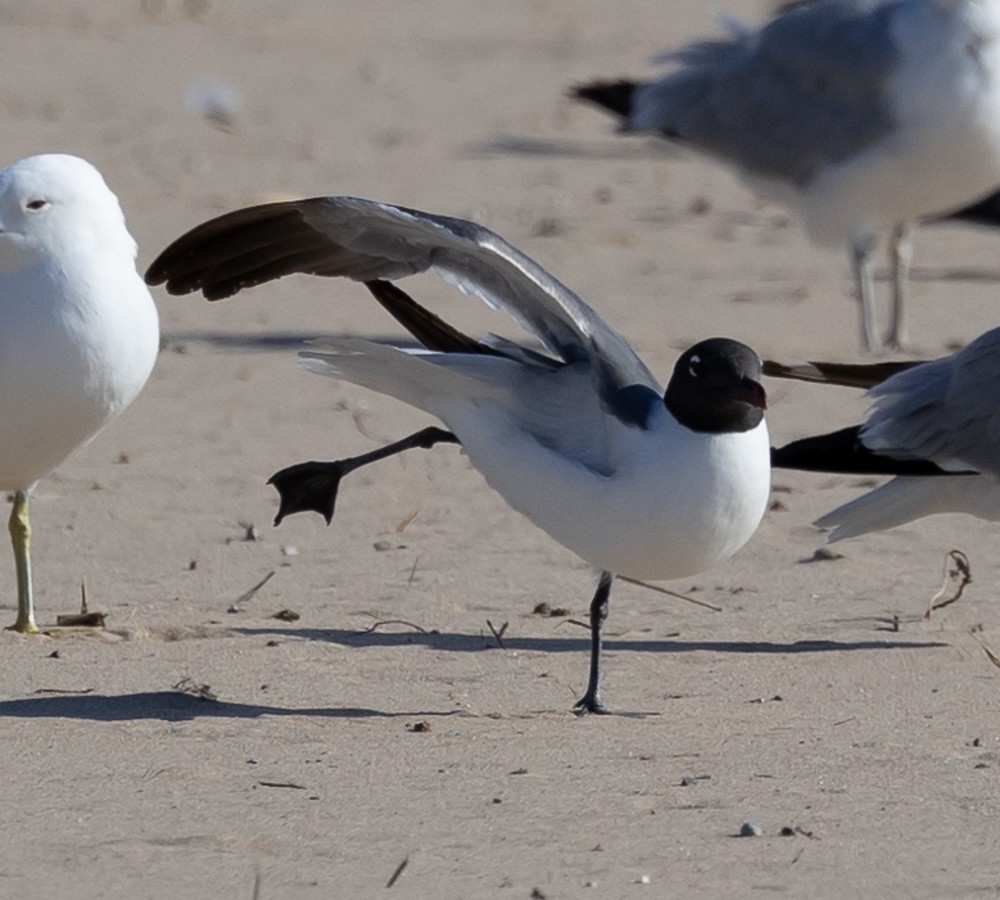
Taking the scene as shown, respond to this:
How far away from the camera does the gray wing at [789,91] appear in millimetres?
10680

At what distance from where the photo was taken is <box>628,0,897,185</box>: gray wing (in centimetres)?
1068

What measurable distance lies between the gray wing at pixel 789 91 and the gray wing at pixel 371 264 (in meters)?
5.42

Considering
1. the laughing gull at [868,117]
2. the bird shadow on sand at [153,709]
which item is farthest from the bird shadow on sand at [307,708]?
the laughing gull at [868,117]

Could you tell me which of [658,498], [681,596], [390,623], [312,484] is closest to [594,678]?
[658,498]

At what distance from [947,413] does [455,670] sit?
1.78 meters

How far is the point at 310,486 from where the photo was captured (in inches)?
235

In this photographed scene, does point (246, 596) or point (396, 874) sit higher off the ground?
point (246, 596)

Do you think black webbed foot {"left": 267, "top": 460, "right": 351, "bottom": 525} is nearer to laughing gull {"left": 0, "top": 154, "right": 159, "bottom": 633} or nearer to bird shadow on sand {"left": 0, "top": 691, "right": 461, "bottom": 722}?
laughing gull {"left": 0, "top": 154, "right": 159, "bottom": 633}

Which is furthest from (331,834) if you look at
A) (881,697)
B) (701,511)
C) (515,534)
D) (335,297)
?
(335,297)

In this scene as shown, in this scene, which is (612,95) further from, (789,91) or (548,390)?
(548,390)

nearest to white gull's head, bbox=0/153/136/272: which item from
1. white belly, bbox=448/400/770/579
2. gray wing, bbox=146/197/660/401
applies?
gray wing, bbox=146/197/660/401

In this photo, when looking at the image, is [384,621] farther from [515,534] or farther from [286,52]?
[286,52]

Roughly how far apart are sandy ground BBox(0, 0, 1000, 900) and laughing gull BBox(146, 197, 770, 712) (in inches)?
18.8

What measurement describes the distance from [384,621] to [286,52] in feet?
47.2
